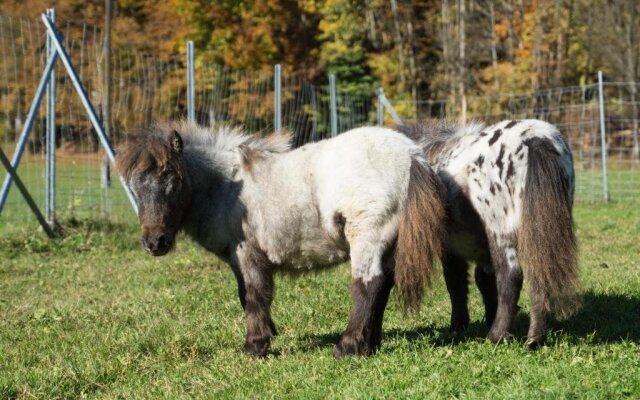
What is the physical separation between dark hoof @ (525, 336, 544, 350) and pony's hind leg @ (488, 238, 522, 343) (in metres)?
0.18

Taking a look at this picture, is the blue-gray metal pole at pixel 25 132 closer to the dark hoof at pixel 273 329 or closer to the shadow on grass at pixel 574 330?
the dark hoof at pixel 273 329

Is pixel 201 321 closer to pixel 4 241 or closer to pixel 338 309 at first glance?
pixel 338 309

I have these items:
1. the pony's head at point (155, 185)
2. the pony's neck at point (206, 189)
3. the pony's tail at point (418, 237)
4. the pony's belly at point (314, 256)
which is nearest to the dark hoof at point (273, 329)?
the pony's belly at point (314, 256)

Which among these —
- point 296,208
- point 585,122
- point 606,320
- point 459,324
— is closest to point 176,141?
point 296,208

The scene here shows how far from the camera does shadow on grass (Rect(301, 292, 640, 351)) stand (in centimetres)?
600

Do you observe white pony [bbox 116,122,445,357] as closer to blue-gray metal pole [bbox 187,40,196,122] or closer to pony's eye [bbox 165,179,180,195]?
pony's eye [bbox 165,179,180,195]

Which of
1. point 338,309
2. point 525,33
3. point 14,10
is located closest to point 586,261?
point 338,309

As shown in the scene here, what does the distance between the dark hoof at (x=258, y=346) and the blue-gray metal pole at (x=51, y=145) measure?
6371mm

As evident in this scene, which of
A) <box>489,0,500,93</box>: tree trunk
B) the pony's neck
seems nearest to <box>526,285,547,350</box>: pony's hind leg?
the pony's neck

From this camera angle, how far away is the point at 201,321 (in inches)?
273

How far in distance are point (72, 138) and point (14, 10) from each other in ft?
75.2

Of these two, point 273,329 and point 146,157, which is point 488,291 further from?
point 146,157

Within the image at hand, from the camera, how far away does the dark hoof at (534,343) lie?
5559 mm

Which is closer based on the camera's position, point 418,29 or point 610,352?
point 610,352
